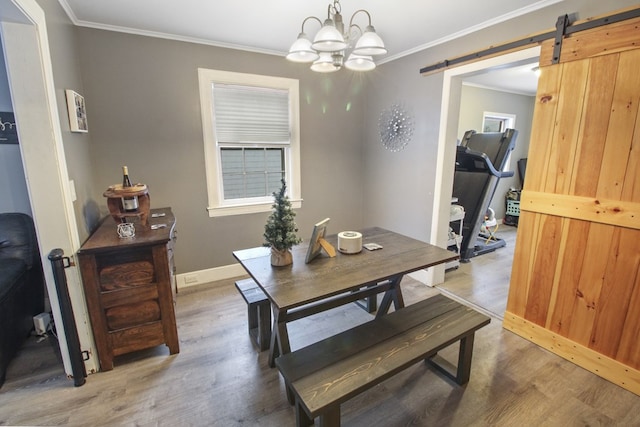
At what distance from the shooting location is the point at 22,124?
1.57m

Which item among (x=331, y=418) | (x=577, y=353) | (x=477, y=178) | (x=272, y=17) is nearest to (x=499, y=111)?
(x=477, y=178)

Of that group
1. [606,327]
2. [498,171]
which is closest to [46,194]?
[606,327]

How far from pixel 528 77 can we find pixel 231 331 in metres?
5.13

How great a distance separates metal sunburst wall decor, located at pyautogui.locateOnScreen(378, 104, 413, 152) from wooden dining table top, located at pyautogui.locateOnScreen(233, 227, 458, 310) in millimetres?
1499

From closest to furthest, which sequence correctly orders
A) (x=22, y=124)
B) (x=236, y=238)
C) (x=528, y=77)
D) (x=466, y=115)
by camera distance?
(x=22, y=124) < (x=236, y=238) < (x=528, y=77) < (x=466, y=115)

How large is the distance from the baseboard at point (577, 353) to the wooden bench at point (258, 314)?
194cm

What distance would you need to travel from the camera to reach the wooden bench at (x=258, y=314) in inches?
83.1

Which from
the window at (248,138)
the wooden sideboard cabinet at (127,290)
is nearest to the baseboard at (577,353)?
the window at (248,138)

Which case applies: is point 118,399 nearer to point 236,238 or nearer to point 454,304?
point 236,238

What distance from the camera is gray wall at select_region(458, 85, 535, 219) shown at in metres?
5.04

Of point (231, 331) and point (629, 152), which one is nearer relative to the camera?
point (629, 152)

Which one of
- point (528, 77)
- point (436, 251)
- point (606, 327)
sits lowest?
point (606, 327)

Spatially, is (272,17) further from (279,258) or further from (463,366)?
(463,366)

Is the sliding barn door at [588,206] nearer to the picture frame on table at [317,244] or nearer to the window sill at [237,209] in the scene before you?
the picture frame on table at [317,244]
